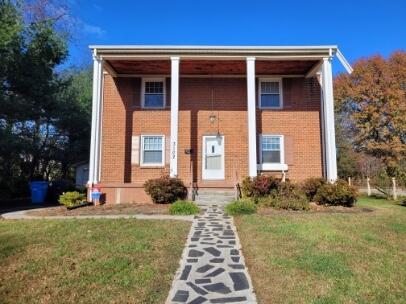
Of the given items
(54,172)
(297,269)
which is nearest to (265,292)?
(297,269)

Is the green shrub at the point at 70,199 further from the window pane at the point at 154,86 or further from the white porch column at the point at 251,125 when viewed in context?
the white porch column at the point at 251,125

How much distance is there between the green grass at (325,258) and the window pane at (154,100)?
786cm

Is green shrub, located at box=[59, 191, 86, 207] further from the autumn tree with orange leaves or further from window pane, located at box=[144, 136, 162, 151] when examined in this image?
the autumn tree with orange leaves

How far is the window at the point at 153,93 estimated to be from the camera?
14863mm

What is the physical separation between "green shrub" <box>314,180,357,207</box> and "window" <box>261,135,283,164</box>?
3.42 metres

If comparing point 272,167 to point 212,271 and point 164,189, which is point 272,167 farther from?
point 212,271

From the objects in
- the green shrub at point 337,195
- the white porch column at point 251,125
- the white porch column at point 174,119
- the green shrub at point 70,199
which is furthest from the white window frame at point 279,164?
the green shrub at point 70,199

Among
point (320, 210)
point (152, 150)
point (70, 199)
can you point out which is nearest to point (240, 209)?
point (320, 210)

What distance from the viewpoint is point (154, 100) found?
14914 millimetres

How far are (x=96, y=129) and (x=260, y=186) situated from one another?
6.47 metres

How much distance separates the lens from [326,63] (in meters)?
12.9

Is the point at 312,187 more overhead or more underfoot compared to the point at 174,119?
more underfoot

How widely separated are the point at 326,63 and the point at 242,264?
10.2 metres

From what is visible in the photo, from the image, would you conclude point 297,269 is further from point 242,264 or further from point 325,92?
point 325,92
